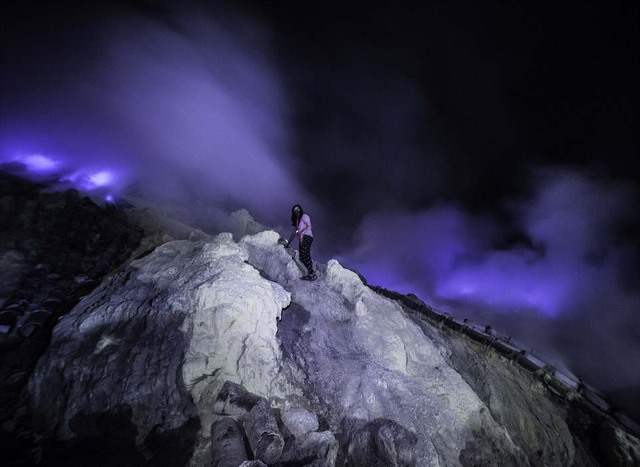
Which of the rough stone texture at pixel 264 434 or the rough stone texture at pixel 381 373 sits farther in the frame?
the rough stone texture at pixel 381 373

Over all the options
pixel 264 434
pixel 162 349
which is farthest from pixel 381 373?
pixel 162 349

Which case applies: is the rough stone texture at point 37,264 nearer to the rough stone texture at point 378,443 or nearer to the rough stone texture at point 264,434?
the rough stone texture at point 264,434

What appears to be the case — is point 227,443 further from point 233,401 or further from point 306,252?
point 306,252

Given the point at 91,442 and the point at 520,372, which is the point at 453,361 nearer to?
the point at 520,372

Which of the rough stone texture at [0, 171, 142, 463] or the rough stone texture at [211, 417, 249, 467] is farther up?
the rough stone texture at [0, 171, 142, 463]

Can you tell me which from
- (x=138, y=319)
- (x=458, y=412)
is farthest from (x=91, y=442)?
(x=458, y=412)

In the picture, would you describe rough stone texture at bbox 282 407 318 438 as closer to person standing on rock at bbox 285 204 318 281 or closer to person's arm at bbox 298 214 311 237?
person standing on rock at bbox 285 204 318 281

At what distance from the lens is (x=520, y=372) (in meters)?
10.1

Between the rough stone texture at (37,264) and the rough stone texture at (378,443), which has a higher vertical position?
the rough stone texture at (37,264)

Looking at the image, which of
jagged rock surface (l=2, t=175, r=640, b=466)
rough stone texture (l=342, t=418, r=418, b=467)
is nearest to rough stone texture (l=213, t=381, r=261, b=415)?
jagged rock surface (l=2, t=175, r=640, b=466)

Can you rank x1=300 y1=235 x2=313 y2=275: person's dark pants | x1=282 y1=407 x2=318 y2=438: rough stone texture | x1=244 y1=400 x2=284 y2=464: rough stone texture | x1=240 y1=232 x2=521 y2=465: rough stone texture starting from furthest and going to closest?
x1=300 y1=235 x2=313 y2=275: person's dark pants < x1=240 y1=232 x2=521 y2=465: rough stone texture < x1=282 y1=407 x2=318 y2=438: rough stone texture < x1=244 y1=400 x2=284 y2=464: rough stone texture

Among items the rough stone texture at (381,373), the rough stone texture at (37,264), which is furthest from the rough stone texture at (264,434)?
the rough stone texture at (37,264)

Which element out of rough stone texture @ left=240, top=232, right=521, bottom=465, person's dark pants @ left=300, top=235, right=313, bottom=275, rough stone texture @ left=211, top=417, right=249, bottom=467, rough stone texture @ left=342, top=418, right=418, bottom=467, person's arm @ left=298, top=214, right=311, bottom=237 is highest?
person's arm @ left=298, top=214, right=311, bottom=237

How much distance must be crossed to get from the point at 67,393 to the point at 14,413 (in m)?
0.87
